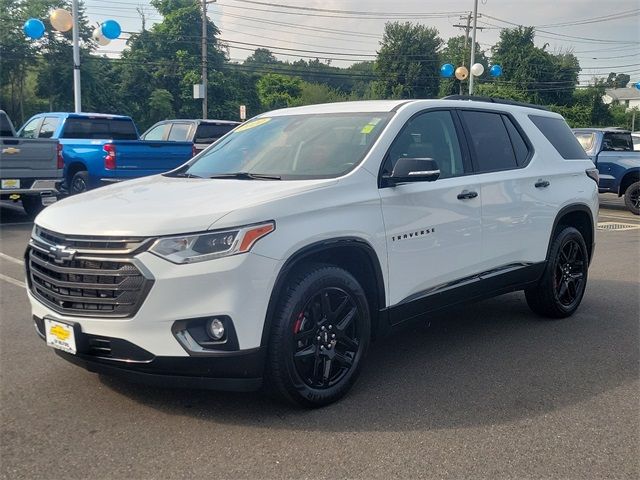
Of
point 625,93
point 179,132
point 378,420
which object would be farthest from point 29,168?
point 625,93

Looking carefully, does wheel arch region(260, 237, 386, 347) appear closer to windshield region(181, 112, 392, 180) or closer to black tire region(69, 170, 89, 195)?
windshield region(181, 112, 392, 180)

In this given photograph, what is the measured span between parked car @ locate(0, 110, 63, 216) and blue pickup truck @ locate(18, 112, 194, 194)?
0.97m

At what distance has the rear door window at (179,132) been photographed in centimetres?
1527

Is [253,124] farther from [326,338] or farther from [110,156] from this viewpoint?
[110,156]

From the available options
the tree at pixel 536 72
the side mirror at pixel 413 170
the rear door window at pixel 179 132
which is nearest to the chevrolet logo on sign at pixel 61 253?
the side mirror at pixel 413 170

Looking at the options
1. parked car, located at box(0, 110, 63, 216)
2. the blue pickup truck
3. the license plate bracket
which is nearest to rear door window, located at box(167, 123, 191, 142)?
→ the blue pickup truck

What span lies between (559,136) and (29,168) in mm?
8893

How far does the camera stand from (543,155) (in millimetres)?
5734

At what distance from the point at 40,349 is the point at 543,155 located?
440 centimetres

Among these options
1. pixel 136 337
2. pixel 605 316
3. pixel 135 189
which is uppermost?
pixel 135 189

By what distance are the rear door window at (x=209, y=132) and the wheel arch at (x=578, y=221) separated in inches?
401

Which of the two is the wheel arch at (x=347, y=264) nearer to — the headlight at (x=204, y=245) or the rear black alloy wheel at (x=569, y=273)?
the headlight at (x=204, y=245)

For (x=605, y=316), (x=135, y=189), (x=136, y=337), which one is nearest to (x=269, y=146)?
(x=135, y=189)

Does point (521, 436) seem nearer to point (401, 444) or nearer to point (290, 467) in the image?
point (401, 444)
